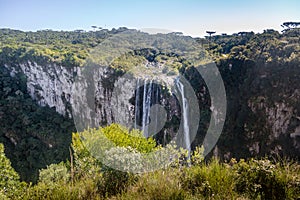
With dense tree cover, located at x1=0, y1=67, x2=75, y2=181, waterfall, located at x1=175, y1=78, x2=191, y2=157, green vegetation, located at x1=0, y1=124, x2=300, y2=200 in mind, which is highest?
green vegetation, located at x1=0, y1=124, x2=300, y2=200

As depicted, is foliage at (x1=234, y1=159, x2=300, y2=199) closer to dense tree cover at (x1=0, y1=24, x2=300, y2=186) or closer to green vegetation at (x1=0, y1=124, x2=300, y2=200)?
green vegetation at (x1=0, y1=124, x2=300, y2=200)

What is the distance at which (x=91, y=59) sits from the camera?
91.5 ft

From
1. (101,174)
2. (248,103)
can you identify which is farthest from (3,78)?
A: (101,174)

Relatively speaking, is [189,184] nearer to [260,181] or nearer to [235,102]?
[260,181]

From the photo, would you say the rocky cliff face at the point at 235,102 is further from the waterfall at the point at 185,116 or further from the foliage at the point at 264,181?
the foliage at the point at 264,181

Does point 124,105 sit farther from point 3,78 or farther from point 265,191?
point 265,191

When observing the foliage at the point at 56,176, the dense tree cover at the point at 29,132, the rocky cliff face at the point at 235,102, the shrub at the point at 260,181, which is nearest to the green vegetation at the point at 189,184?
the shrub at the point at 260,181

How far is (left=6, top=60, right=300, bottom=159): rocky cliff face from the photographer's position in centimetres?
1755

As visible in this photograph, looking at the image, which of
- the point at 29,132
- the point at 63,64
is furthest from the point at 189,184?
the point at 63,64

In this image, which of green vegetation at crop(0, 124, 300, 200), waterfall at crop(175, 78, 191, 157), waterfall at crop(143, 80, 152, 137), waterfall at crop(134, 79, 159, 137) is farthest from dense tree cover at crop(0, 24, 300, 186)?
green vegetation at crop(0, 124, 300, 200)

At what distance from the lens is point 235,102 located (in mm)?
20547

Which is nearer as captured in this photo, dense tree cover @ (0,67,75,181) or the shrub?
the shrub

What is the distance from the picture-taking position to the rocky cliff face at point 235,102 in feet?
57.6

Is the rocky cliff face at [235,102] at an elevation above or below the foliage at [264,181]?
below
